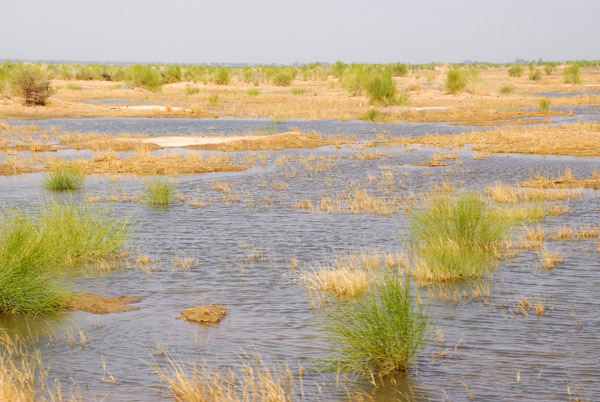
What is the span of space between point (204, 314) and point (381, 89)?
3405 cm

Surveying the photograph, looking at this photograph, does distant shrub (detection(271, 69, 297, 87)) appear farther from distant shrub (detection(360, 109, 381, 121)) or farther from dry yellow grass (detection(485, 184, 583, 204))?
dry yellow grass (detection(485, 184, 583, 204))

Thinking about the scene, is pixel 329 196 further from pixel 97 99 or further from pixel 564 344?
pixel 97 99

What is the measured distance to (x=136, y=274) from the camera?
10172 millimetres

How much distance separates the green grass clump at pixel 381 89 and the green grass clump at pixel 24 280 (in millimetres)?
33684

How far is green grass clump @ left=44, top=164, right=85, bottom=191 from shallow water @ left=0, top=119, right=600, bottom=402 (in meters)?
0.89

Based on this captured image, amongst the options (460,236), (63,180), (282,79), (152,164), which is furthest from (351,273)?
(282,79)

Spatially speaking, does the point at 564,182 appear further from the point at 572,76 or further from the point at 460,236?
the point at 572,76

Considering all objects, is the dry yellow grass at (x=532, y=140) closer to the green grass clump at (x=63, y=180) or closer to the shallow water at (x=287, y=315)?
the shallow water at (x=287, y=315)

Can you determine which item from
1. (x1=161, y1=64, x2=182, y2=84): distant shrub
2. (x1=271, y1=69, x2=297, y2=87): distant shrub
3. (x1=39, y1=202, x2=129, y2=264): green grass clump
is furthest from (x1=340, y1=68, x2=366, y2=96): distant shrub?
(x1=39, y1=202, x2=129, y2=264): green grass clump

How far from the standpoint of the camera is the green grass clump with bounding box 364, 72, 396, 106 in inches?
1602

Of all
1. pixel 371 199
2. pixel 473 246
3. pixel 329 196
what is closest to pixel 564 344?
pixel 473 246

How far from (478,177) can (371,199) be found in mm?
4547

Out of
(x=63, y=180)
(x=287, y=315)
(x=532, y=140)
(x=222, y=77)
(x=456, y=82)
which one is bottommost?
(x=63, y=180)

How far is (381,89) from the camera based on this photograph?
4084cm
